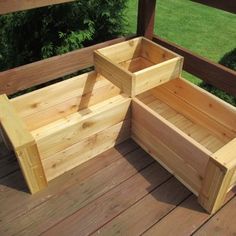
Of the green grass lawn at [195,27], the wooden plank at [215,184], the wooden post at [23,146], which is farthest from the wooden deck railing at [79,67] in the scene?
the green grass lawn at [195,27]

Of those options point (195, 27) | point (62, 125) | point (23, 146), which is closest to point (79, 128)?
point (62, 125)

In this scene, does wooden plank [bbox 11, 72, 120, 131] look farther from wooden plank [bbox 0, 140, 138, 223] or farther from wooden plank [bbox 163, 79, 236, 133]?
wooden plank [bbox 163, 79, 236, 133]

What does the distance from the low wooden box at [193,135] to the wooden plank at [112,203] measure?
146 millimetres

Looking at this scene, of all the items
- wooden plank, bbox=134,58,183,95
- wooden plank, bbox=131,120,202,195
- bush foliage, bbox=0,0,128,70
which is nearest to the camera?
wooden plank, bbox=131,120,202,195

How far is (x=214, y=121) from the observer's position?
2352 mm

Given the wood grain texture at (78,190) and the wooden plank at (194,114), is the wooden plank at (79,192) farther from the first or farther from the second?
the wooden plank at (194,114)

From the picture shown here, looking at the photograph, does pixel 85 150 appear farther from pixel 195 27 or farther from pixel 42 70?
pixel 195 27

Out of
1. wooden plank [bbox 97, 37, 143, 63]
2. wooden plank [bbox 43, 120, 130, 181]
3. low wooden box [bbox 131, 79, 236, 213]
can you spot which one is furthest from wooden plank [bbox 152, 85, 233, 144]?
wooden plank [bbox 43, 120, 130, 181]

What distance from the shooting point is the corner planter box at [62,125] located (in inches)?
74.9

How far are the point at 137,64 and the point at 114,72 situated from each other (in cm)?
64

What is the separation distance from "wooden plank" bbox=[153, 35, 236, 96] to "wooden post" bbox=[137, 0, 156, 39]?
0.75 feet

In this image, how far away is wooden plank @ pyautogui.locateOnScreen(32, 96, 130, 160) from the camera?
77.2 inches

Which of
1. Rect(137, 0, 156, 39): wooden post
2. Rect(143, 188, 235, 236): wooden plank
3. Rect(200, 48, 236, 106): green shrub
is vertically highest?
Rect(137, 0, 156, 39): wooden post

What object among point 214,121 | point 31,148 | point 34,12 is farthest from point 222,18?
point 31,148
